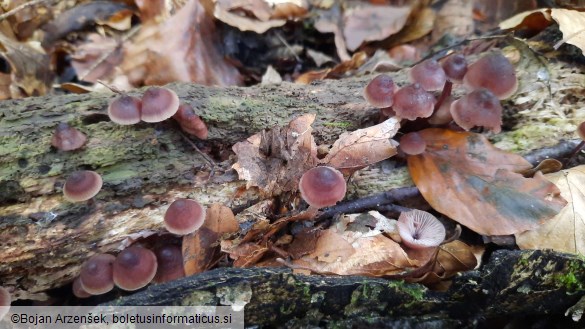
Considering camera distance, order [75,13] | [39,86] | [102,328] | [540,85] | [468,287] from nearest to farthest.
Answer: [102,328]
[468,287]
[540,85]
[39,86]
[75,13]

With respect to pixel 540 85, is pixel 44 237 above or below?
below

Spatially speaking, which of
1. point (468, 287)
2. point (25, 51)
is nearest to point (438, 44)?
point (468, 287)

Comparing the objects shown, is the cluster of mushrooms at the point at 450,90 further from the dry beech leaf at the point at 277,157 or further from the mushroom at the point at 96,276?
the mushroom at the point at 96,276

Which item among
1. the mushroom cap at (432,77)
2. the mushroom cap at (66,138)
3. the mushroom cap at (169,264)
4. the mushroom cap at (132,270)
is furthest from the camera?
the mushroom cap at (432,77)

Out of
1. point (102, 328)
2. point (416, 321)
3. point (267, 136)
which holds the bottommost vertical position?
point (416, 321)

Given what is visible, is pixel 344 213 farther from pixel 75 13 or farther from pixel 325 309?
pixel 75 13

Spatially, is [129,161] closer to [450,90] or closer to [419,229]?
[419,229]

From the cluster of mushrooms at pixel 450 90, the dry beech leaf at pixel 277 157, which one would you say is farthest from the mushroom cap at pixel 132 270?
the cluster of mushrooms at pixel 450 90
